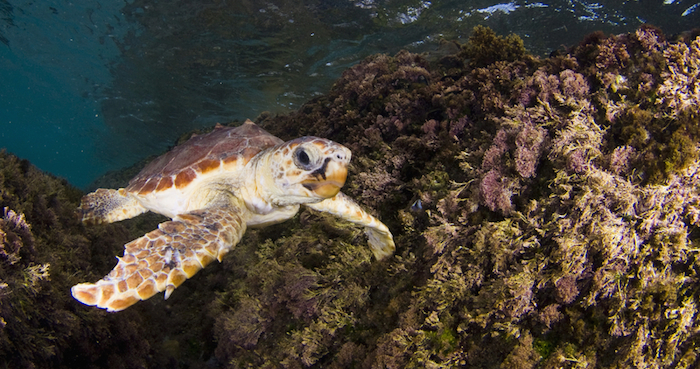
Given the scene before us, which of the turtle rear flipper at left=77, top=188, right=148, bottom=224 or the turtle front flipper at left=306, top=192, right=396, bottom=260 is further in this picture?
the turtle rear flipper at left=77, top=188, right=148, bottom=224

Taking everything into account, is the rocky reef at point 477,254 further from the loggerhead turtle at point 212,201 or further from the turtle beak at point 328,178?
the turtle beak at point 328,178

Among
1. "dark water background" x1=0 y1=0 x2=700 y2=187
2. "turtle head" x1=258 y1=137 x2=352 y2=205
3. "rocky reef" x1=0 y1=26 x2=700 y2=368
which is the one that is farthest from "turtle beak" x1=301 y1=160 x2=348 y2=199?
"dark water background" x1=0 y1=0 x2=700 y2=187

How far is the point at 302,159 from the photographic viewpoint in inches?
94.6

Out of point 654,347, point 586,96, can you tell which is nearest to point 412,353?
point 654,347

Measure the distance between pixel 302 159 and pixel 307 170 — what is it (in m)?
0.10

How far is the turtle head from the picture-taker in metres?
2.28

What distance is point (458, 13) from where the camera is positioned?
8914 millimetres

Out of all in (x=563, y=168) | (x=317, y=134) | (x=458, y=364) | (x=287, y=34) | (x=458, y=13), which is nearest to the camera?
(x=458, y=364)

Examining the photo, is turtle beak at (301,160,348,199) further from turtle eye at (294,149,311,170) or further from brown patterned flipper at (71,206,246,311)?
brown patterned flipper at (71,206,246,311)

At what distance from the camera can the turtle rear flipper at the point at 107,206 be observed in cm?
339

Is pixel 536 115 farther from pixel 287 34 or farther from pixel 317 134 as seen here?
pixel 287 34

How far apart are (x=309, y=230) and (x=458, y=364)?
6.07 feet

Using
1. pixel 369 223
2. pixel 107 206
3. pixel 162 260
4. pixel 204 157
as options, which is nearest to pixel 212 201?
pixel 204 157

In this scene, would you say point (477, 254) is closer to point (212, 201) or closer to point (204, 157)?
point (212, 201)
